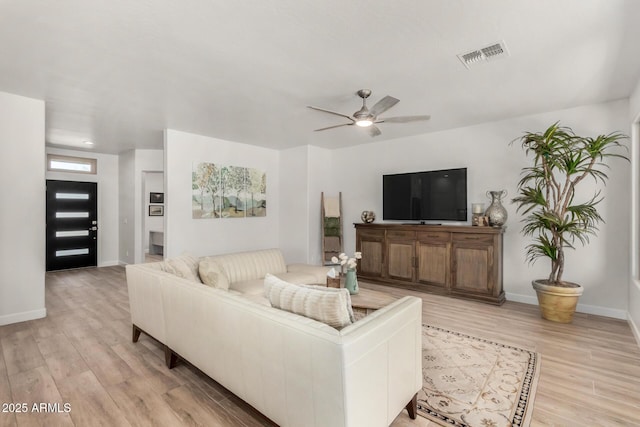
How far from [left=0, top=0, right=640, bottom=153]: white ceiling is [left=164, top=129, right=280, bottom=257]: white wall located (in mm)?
931

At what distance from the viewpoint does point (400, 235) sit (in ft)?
17.0

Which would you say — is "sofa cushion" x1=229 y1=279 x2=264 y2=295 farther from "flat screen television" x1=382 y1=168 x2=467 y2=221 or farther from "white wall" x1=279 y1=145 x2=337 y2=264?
"flat screen television" x1=382 y1=168 x2=467 y2=221

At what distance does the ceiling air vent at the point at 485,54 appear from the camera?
2495 mm

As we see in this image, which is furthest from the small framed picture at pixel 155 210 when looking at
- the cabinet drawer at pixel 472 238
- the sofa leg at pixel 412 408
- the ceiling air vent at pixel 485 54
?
the sofa leg at pixel 412 408

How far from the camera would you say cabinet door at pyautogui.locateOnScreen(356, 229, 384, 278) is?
5.43 meters

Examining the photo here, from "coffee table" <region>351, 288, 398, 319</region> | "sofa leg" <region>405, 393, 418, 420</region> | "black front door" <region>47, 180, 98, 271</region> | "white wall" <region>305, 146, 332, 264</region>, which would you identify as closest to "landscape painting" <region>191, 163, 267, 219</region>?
"white wall" <region>305, 146, 332, 264</region>

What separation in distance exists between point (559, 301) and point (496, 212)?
1.33 m

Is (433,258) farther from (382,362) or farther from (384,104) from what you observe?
(382,362)

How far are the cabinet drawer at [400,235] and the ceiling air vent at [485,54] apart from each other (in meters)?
2.85

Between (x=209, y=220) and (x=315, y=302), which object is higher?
(x=209, y=220)

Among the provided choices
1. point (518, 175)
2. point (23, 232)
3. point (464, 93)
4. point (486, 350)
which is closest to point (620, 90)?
point (518, 175)

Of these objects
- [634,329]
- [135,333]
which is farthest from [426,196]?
[135,333]

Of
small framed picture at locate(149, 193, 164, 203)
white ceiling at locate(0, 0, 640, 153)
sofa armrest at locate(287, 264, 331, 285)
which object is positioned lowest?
sofa armrest at locate(287, 264, 331, 285)

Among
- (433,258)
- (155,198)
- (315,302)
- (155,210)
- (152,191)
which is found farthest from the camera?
(155,210)
